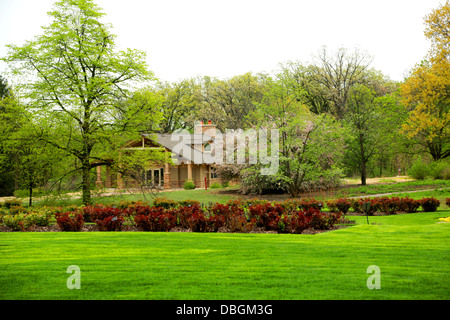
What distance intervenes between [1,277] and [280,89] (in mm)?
18860

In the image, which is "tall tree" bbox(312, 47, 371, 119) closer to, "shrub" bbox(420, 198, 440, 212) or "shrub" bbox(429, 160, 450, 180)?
"shrub" bbox(429, 160, 450, 180)

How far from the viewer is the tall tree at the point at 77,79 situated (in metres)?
18.0

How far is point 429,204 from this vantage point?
13.8 m

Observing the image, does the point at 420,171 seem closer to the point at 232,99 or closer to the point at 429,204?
the point at 429,204

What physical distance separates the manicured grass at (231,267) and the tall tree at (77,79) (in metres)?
10.8

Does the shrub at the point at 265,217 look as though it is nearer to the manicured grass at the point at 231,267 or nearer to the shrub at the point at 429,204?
the manicured grass at the point at 231,267

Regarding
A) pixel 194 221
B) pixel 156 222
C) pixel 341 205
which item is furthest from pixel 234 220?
pixel 341 205

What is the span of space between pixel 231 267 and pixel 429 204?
11.4 metres

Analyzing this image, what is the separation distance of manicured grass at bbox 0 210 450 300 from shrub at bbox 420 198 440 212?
642cm

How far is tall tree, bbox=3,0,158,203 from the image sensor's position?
59.0ft

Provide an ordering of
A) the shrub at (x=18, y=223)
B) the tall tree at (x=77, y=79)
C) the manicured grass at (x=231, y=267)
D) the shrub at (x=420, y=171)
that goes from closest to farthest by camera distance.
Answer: the manicured grass at (x=231, y=267) < the shrub at (x=18, y=223) < the tall tree at (x=77, y=79) < the shrub at (x=420, y=171)

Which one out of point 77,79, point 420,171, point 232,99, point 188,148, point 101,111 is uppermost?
point 232,99

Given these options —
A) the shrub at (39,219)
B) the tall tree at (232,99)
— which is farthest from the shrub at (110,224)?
the tall tree at (232,99)

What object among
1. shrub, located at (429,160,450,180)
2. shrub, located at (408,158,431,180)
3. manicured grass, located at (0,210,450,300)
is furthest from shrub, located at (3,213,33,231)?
shrub, located at (408,158,431,180)
